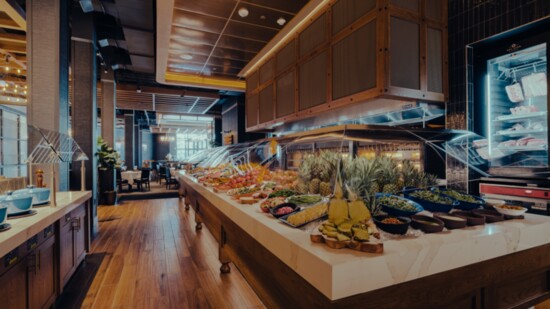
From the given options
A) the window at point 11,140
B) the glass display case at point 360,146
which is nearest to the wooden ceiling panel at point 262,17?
the glass display case at point 360,146

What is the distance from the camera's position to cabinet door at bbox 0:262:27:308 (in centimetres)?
156

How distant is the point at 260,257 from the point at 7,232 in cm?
155

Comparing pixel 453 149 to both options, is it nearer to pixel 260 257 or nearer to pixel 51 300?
pixel 260 257

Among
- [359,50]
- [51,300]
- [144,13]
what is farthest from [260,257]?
[144,13]

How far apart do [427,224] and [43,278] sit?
275 centimetres

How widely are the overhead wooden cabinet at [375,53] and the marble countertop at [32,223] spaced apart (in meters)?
2.85

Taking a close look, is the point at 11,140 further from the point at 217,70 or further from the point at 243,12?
the point at 243,12

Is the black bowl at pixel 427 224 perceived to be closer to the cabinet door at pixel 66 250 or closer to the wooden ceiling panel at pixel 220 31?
the cabinet door at pixel 66 250

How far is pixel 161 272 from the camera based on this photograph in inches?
124

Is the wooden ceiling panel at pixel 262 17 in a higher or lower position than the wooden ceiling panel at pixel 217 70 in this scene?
lower

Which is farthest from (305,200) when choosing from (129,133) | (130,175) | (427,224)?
(129,133)

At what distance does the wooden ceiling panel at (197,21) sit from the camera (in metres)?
3.83

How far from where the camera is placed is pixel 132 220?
19.1 ft

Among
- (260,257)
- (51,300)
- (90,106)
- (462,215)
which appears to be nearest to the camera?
(462,215)
